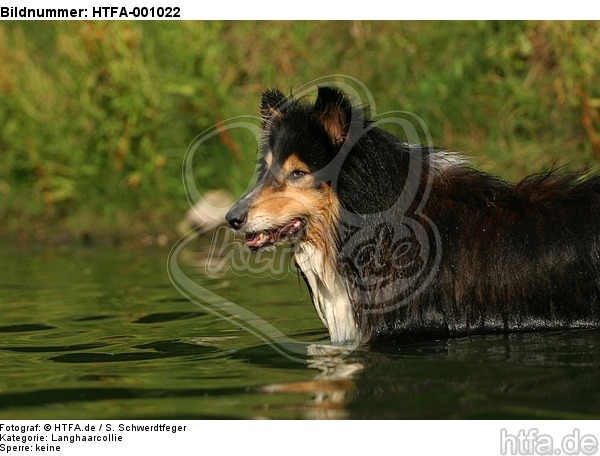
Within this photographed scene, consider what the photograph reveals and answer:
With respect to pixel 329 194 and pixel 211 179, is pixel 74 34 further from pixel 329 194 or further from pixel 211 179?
pixel 329 194

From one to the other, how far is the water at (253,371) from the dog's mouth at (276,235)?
72 cm

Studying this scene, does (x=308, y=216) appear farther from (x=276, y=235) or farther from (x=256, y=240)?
(x=256, y=240)

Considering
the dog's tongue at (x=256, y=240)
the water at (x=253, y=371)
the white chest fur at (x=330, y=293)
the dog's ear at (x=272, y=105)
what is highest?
the dog's ear at (x=272, y=105)

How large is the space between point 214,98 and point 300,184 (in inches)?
287

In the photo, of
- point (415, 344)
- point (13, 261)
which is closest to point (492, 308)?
point (415, 344)

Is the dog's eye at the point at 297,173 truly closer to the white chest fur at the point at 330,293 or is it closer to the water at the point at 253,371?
the white chest fur at the point at 330,293

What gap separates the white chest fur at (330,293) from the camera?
7.26m

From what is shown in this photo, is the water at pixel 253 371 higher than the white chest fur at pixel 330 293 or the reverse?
the reverse

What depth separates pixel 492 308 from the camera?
7.12 m

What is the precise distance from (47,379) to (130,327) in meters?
1.90

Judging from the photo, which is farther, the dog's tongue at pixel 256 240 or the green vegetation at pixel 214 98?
the green vegetation at pixel 214 98

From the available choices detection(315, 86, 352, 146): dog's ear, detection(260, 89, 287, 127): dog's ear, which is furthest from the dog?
detection(260, 89, 287, 127): dog's ear

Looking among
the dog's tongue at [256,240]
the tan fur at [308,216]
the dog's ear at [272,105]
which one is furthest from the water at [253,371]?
the dog's ear at [272,105]

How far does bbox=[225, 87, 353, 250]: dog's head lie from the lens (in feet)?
22.9
